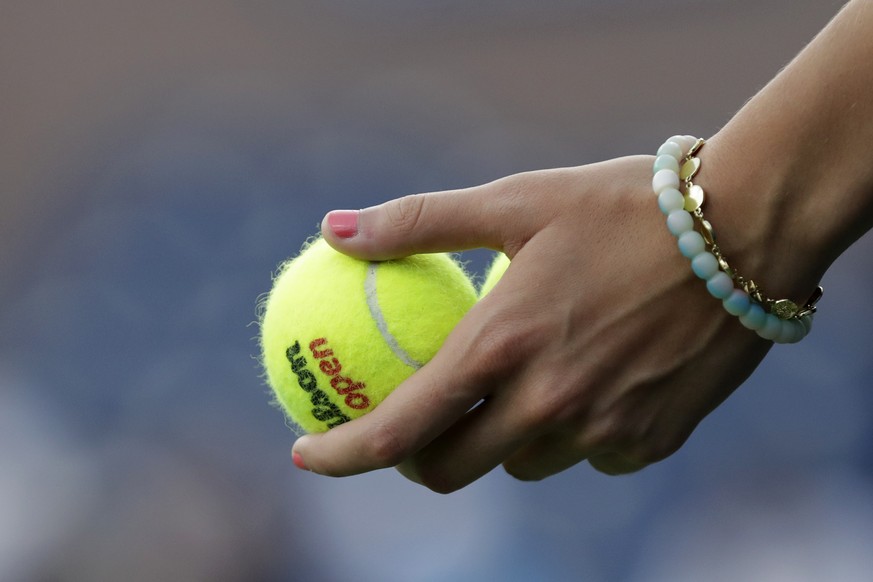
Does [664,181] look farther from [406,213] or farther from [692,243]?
[406,213]

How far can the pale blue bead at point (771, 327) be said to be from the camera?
1034mm

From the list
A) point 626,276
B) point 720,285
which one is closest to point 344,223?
point 626,276

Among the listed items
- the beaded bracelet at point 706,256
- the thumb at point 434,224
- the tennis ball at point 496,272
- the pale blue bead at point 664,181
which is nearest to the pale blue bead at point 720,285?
the beaded bracelet at point 706,256

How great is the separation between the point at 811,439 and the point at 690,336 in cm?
361

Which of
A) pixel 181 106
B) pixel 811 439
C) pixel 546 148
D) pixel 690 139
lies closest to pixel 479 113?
pixel 546 148

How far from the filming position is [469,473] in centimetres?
114

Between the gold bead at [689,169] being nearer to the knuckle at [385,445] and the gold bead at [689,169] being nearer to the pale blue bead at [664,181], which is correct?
the pale blue bead at [664,181]

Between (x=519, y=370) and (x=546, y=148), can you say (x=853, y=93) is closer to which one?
(x=519, y=370)

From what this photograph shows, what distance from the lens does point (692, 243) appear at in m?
0.99

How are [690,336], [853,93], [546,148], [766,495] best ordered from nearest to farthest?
[853,93] < [690,336] < [766,495] < [546,148]

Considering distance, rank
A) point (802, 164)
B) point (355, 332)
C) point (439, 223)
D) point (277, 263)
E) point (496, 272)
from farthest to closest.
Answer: point (277, 263) < point (496, 272) < point (355, 332) < point (439, 223) < point (802, 164)

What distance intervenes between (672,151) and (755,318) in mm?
229

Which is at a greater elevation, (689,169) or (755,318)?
(689,169)

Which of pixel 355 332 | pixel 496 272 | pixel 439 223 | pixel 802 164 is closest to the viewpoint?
pixel 802 164
